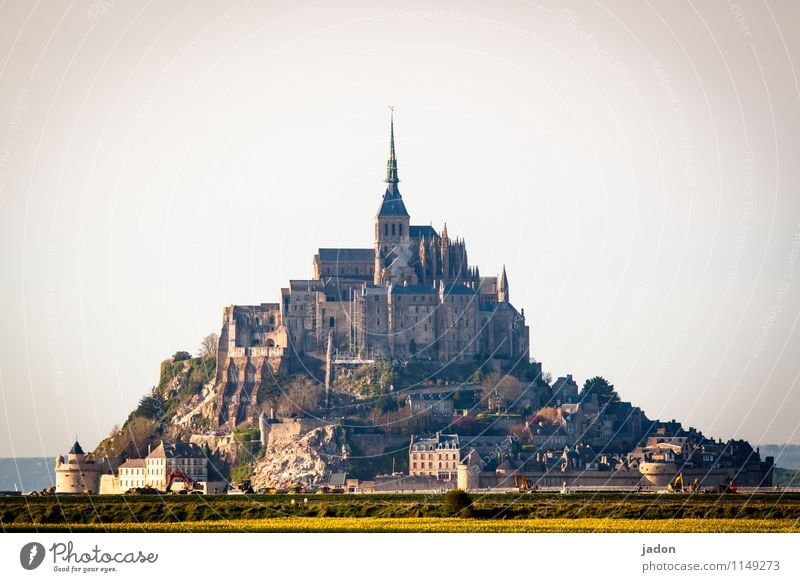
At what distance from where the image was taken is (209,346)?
141000 mm

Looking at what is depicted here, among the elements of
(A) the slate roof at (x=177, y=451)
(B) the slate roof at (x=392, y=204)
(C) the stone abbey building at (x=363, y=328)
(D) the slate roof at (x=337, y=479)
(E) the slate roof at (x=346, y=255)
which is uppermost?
(B) the slate roof at (x=392, y=204)

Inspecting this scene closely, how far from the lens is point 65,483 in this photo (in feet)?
393

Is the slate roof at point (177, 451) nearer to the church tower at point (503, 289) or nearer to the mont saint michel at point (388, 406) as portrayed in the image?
the mont saint michel at point (388, 406)

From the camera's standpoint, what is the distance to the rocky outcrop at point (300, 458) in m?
122

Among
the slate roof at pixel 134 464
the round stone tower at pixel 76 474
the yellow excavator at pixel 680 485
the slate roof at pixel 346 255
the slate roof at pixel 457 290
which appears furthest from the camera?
the slate roof at pixel 346 255

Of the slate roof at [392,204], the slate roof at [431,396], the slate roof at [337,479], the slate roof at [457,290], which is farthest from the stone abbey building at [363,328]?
the slate roof at [337,479]

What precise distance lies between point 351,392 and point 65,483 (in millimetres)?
20159

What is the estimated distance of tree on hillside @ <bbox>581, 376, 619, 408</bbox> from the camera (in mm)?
133000

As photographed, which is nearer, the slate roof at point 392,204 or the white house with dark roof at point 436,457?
the white house with dark roof at point 436,457

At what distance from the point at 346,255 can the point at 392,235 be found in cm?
340

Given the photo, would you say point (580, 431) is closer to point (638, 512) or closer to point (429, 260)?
point (429, 260)

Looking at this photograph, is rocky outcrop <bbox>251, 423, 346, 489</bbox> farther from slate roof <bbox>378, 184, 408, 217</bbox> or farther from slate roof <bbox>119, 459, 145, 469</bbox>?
slate roof <bbox>378, 184, 408, 217</bbox>

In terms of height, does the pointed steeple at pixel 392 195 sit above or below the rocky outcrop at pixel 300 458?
above
